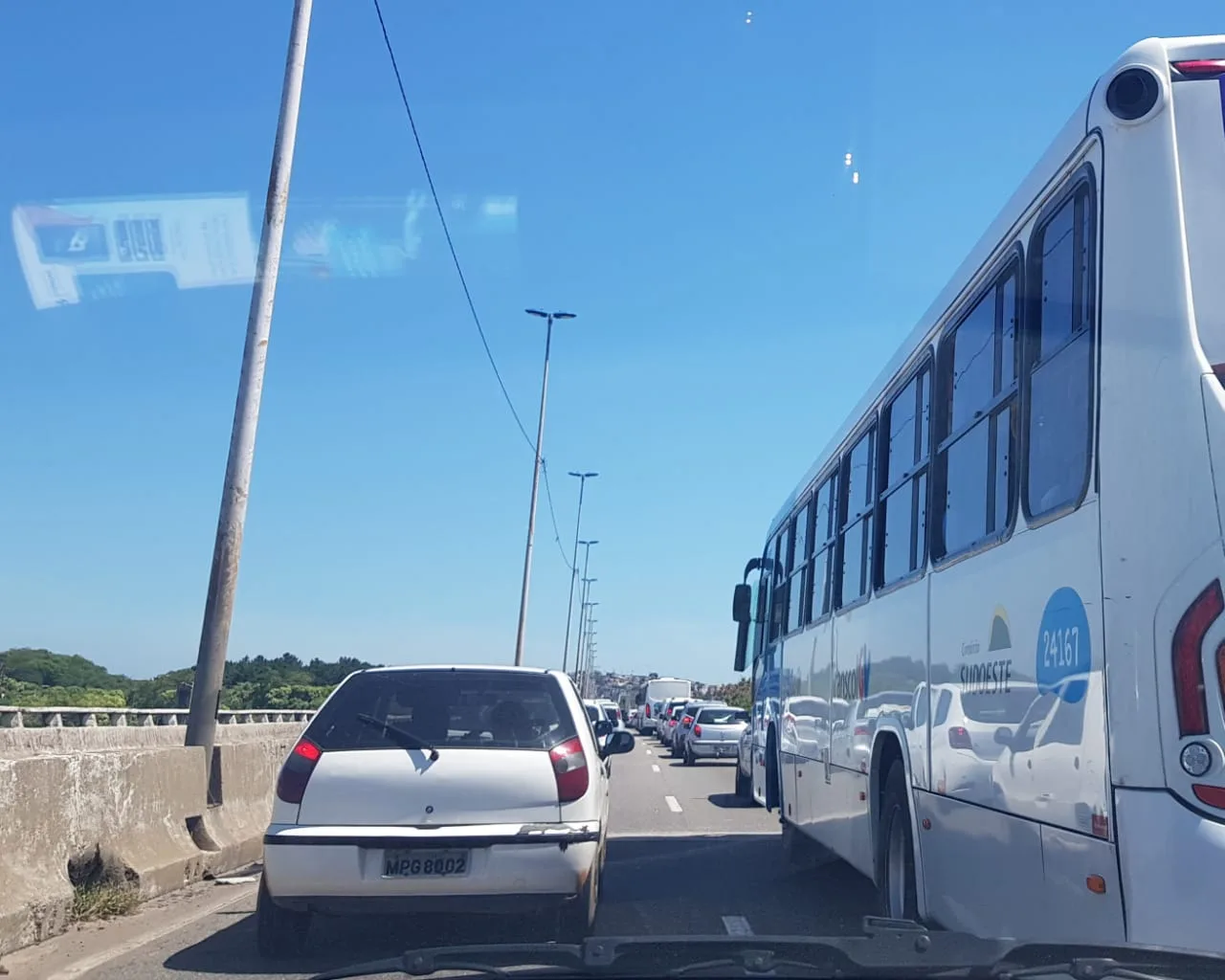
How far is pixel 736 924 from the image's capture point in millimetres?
8359

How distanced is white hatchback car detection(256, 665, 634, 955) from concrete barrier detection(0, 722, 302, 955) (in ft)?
4.48

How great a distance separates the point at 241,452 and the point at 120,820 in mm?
4268

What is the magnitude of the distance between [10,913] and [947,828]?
4761mm

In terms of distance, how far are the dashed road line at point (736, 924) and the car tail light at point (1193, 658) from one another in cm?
478

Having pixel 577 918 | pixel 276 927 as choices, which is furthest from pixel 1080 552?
pixel 276 927

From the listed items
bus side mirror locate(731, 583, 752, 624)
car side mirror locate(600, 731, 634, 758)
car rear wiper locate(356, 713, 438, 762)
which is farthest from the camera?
bus side mirror locate(731, 583, 752, 624)

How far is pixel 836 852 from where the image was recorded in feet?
28.6

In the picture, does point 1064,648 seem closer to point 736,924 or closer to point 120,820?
point 736,924

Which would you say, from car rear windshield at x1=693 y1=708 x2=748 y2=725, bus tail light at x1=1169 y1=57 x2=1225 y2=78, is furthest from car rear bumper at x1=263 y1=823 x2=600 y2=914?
car rear windshield at x1=693 y1=708 x2=748 y2=725

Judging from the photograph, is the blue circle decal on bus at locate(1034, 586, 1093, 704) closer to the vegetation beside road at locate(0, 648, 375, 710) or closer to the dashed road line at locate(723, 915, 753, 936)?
the dashed road line at locate(723, 915, 753, 936)

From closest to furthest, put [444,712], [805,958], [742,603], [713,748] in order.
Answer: [805,958], [444,712], [742,603], [713,748]

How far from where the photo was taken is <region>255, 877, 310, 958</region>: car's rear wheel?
703cm

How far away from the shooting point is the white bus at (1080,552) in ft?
12.1

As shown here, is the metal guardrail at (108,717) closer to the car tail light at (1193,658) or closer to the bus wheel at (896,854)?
the bus wheel at (896,854)
